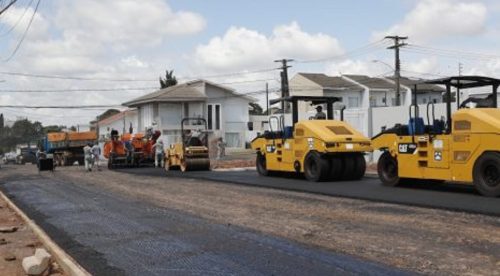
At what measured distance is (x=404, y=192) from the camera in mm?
15719

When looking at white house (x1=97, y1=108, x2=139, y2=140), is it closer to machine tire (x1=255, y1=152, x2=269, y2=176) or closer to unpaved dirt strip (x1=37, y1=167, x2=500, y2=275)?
machine tire (x1=255, y1=152, x2=269, y2=176)

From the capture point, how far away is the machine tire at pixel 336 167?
19469 mm

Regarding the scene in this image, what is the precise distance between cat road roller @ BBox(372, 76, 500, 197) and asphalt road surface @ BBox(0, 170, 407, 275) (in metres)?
6.23

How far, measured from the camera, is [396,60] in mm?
51438

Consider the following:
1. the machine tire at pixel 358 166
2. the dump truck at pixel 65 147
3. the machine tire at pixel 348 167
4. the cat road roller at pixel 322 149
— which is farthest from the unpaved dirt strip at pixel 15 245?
the dump truck at pixel 65 147

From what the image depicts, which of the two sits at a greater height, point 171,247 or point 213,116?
point 213,116

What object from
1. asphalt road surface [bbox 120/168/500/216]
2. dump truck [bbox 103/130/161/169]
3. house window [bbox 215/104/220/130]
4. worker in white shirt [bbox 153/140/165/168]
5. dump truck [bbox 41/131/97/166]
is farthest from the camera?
house window [bbox 215/104/220/130]

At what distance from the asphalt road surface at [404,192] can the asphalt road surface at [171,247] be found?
4265 millimetres

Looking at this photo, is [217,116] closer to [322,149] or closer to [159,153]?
[159,153]

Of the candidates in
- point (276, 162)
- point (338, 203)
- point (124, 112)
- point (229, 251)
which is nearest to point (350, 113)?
point (276, 162)

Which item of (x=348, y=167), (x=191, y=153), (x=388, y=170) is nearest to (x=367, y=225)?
(x=388, y=170)

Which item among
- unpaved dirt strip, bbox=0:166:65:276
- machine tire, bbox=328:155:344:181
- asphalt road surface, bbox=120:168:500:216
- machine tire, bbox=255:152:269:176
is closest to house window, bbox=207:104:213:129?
machine tire, bbox=255:152:269:176

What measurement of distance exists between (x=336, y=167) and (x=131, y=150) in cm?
1696

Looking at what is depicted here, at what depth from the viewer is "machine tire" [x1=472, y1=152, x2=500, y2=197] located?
1398 cm
